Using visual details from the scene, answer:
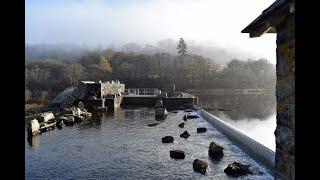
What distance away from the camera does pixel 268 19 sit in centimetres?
537

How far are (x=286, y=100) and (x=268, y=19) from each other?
1.30 metres

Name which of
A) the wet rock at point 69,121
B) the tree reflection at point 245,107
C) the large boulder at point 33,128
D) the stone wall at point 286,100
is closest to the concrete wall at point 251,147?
the stone wall at point 286,100

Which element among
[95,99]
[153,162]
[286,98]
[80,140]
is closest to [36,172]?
[153,162]

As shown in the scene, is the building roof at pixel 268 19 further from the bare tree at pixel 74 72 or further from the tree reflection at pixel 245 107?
the bare tree at pixel 74 72

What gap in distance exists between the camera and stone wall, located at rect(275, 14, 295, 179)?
16.1 ft

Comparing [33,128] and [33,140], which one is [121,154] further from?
[33,128]

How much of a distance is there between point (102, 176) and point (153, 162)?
3.96m

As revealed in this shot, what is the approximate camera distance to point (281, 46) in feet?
17.7

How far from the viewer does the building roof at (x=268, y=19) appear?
468 cm

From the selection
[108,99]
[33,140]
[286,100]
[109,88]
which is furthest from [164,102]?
[286,100]

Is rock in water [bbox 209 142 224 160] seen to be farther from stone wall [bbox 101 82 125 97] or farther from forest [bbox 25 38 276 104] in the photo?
forest [bbox 25 38 276 104]

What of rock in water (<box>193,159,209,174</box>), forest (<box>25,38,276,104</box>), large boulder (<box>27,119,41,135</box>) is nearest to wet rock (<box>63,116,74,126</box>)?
large boulder (<box>27,119,41,135</box>)

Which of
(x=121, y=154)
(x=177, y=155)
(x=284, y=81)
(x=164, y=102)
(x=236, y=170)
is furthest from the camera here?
(x=164, y=102)
